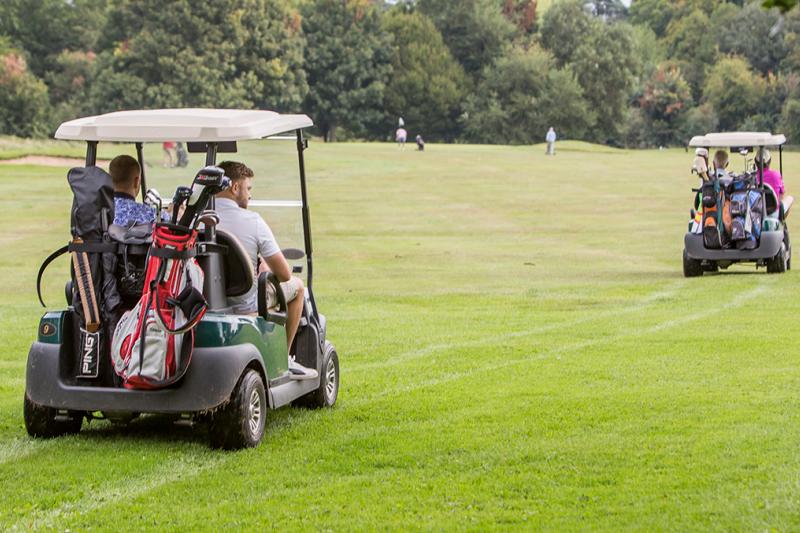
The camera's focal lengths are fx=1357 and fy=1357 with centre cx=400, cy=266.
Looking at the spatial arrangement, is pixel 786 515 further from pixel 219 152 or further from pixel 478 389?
pixel 219 152

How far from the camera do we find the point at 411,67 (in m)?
97.7

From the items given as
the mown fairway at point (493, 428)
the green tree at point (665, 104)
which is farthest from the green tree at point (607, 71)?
the mown fairway at point (493, 428)

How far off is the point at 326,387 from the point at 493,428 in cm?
135

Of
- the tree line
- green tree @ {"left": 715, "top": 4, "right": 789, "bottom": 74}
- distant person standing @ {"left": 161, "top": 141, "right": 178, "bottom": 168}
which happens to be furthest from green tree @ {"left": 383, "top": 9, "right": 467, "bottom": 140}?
distant person standing @ {"left": 161, "top": 141, "right": 178, "bottom": 168}

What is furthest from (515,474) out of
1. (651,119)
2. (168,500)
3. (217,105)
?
(651,119)

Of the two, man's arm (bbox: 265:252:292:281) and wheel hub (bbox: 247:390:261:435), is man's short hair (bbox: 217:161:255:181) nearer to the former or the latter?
man's arm (bbox: 265:252:292:281)

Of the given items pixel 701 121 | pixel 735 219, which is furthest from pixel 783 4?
pixel 701 121

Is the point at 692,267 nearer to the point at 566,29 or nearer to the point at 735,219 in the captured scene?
the point at 735,219

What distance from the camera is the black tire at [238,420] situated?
22.4 feet

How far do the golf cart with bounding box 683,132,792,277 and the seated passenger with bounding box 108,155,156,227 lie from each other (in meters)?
12.2

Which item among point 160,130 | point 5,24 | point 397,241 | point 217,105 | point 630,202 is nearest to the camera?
point 160,130

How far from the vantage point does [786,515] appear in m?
5.29

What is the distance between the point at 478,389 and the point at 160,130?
122 inches

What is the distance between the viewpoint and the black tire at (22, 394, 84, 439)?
720cm
